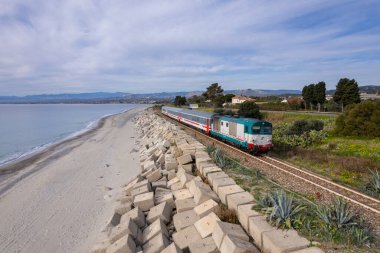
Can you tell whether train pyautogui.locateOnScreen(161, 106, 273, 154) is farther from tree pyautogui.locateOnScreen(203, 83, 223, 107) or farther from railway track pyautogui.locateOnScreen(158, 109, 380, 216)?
tree pyautogui.locateOnScreen(203, 83, 223, 107)

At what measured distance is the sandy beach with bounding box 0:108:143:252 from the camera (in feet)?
32.9

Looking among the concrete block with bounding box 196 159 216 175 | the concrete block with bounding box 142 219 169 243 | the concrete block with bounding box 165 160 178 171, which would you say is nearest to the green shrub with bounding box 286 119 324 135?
the concrete block with bounding box 165 160 178 171

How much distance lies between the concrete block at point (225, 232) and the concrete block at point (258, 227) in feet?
0.67

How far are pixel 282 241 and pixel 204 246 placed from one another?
179 centimetres

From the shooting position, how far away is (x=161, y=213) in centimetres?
906

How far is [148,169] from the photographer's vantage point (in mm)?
15242

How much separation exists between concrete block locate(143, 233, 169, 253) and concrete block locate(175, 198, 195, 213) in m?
1.43

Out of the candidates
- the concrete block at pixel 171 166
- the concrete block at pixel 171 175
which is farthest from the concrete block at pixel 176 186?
the concrete block at pixel 171 166

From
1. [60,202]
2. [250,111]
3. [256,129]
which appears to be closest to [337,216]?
[60,202]

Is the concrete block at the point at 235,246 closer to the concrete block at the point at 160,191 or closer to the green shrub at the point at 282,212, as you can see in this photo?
the green shrub at the point at 282,212

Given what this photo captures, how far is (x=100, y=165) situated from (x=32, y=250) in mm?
12586

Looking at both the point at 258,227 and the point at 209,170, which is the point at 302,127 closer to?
the point at 209,170

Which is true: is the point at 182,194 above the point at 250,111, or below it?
below

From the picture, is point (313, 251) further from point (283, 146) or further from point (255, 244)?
point (283, 146)
